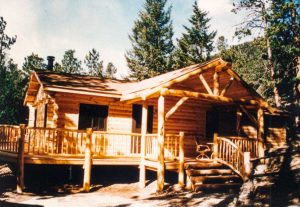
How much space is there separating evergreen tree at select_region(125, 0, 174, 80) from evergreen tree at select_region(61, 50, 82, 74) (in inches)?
807

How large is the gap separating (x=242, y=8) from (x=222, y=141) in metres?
18.1

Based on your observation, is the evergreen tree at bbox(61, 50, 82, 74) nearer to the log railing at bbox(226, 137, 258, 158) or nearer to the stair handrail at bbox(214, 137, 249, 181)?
the log railing at bbox(226, 137, 258, 158)

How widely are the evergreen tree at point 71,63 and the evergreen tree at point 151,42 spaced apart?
20.5 metres

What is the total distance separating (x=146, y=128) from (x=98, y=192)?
4.05 m

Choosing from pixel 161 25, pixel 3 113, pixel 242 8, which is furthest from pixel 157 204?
pixel 161 25

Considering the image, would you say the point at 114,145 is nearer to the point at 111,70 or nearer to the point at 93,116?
the point at 93,116

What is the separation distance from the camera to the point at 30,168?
1523cm

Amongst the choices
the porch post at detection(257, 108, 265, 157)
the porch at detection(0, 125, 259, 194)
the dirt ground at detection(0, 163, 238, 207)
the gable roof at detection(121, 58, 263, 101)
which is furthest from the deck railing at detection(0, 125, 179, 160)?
the porch post at detection(257, 108, 265, 157)

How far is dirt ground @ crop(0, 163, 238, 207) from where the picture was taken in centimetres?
1071

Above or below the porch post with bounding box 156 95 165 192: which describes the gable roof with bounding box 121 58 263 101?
above

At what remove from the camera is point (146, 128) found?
15.4 meters

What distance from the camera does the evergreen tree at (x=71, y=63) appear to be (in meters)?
61.8

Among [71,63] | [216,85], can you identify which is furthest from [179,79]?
[71,63]

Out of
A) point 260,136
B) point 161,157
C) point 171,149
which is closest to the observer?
point 161,157
